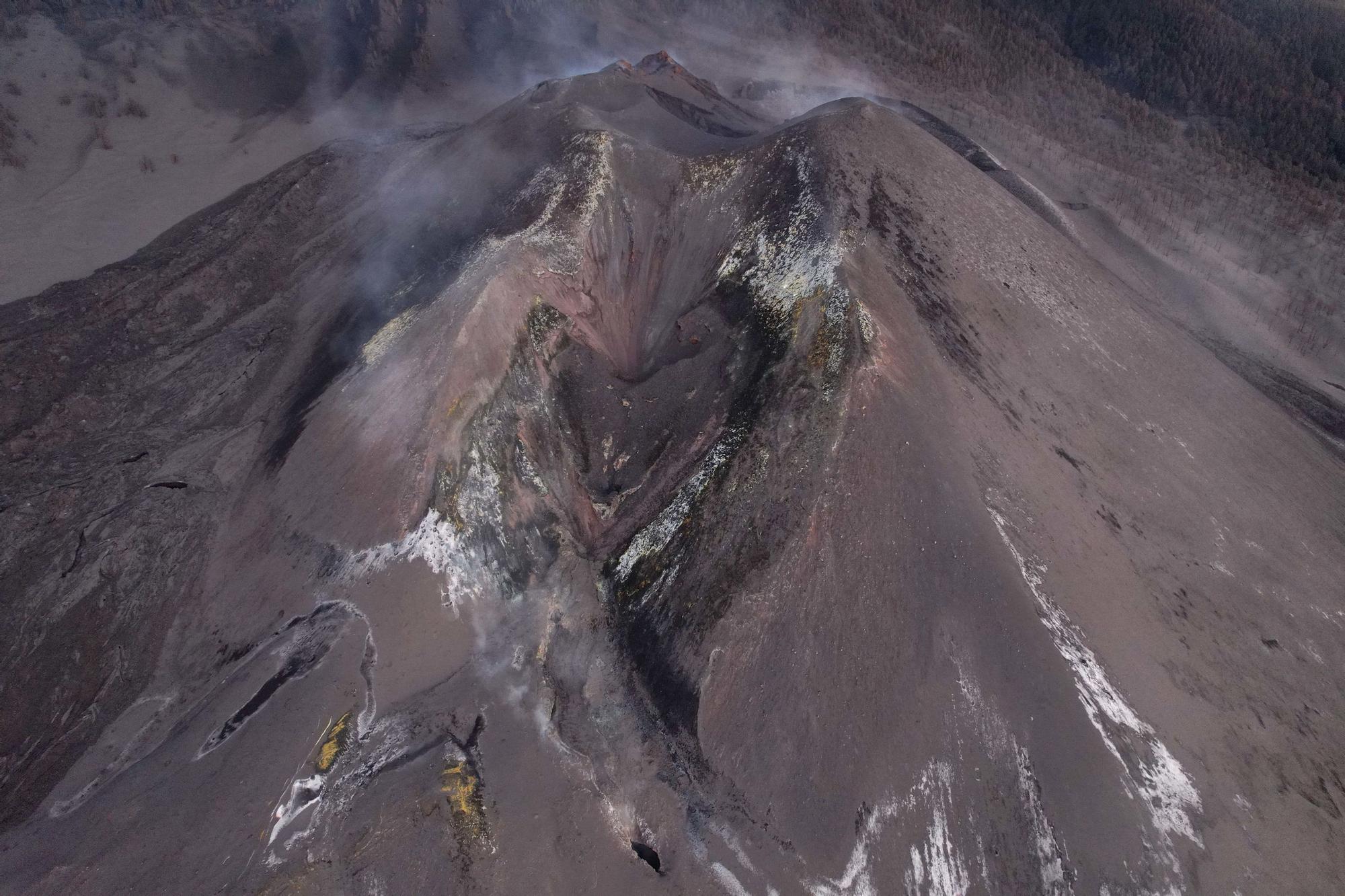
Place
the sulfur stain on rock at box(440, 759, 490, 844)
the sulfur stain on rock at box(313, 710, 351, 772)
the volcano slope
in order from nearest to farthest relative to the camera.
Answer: the volcano slope, the sulfur stain on rock at box(440, 759, 490, 844), the sulfur stain on rock at box(313, 710, 351, 772)

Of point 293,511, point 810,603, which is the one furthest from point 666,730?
point 293,511

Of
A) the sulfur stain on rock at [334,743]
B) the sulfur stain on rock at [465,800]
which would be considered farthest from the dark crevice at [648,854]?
the sulfur stain on rock at [334,743]

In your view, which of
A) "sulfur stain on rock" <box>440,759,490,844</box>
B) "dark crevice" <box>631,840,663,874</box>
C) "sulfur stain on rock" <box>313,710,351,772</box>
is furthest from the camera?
"sulfur stain on rock" <box>313,710,351,772</box>

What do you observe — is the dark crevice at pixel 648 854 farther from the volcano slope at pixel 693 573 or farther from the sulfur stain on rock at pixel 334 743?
the sulfur stain on rock at pixel 334 743

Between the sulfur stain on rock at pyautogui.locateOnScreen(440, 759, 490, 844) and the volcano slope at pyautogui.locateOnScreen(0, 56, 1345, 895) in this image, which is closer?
the volcano slope at pyautogui.locateOnScreen(0, 56, 1345, 895)

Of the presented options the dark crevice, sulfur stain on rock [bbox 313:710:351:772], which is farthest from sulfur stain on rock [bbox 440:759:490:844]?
the dark crevice

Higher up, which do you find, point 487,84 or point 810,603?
point 487,84

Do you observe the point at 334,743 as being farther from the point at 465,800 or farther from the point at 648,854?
the point at 648,854

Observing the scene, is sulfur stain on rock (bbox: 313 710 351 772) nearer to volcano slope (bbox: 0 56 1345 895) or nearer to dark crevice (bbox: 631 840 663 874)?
volcano slope (bbox: 0 56 1345 895)

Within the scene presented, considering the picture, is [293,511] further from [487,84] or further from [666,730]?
[487,84]
